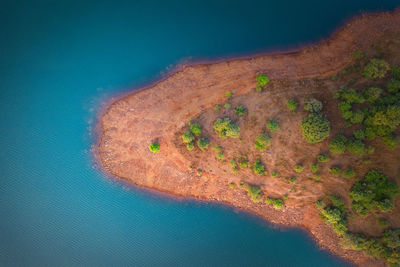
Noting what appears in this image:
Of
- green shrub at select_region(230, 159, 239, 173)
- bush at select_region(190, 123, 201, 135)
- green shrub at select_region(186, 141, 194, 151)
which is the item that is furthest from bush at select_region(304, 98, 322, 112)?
green shrub at select_region(186, 141, 194, 151)

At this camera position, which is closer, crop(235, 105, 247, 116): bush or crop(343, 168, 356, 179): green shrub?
crop(343, 168, 356, 179): green shrub

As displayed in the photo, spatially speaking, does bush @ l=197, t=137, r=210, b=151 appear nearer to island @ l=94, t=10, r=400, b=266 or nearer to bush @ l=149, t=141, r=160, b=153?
island @ l=94, t=10, r=400, b=266

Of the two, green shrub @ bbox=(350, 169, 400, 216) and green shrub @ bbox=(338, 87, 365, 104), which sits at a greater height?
green shrub @ bbox=(338, 87, 365, 104)

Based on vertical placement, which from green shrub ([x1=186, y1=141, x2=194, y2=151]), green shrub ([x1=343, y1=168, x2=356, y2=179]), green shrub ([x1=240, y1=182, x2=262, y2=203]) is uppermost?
green shrub ([x1=186, y1=141, x2=194, y2=151])

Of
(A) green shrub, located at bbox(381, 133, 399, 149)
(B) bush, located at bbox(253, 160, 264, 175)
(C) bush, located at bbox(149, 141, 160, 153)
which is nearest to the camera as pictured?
(A) green shrub, located at bbox(381, 133, 399, 149)

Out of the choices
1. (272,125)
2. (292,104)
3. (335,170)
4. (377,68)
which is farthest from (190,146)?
(377,68)

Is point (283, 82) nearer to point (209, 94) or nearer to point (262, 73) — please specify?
point (262, 73)

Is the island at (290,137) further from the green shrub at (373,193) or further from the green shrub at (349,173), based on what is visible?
the green shrub at (349,173)
